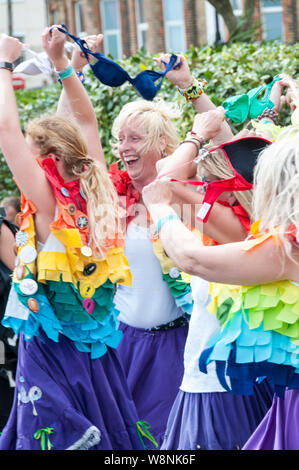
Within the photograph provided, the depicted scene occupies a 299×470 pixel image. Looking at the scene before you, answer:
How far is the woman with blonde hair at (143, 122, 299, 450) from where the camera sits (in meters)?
2.37

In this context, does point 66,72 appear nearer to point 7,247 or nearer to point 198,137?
point 198,137

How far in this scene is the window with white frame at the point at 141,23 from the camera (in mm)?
22141

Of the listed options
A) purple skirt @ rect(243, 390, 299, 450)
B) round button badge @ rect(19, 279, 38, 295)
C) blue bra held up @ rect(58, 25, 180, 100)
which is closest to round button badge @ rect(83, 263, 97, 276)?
round button badge @ rect(19, 279, 38, 295)

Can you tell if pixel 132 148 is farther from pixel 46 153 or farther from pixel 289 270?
pixel 289 270

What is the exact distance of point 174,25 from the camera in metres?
20.8

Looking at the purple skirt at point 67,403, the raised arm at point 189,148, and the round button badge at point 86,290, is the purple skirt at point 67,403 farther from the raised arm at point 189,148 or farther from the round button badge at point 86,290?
the raised arm at point 189,148

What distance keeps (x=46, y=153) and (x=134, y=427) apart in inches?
51.8

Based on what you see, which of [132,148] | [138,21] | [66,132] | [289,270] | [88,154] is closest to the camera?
[289,270]

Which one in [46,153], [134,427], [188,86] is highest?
[188,86]

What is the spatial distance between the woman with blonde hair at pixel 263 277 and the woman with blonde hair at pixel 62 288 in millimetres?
805

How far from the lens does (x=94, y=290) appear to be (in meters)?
3.47

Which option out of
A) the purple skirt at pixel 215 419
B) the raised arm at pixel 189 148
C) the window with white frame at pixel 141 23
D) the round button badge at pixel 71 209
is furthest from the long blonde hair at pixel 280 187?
the window with white frame at pixel 141 23

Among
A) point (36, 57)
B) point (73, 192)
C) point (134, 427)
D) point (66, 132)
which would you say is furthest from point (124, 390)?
point (36, 57)

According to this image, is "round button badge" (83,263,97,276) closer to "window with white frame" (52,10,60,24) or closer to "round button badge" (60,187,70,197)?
"round button badge" (60,187,70,197)
